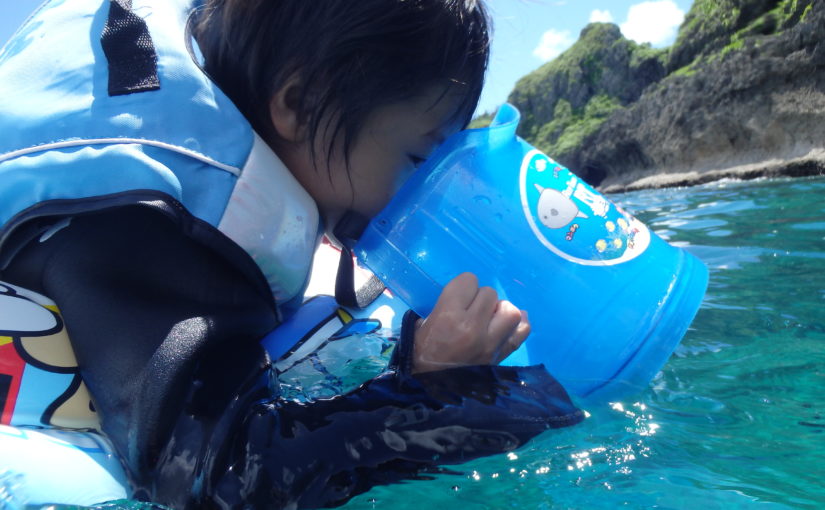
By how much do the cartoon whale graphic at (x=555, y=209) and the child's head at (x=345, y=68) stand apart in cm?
28

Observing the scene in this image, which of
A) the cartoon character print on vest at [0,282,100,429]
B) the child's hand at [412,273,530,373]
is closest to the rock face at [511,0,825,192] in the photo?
the child's hand at [412,273,530,373]

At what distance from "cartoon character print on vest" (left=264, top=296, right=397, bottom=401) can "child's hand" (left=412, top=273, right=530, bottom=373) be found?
14.4 inches

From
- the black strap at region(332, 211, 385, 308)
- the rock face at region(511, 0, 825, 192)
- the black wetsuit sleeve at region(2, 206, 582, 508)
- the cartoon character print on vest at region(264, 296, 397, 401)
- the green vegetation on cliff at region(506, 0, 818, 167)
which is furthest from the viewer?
the green vegetation on cliff at region(506, 0, 818, 167)

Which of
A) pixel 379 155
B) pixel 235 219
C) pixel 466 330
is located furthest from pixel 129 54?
pixel 466 330

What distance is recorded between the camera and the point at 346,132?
4.52 feet

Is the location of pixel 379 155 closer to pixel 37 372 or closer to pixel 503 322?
pixel 503 322

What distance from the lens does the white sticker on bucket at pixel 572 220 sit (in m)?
1.43

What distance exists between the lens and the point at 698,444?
119 centimetres

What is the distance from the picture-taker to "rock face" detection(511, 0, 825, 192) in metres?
12.0

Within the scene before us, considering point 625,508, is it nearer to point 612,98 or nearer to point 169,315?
point 169,315

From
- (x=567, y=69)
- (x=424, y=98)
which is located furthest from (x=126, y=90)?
(x=567, y=69)

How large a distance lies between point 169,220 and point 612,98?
3402 centimetres

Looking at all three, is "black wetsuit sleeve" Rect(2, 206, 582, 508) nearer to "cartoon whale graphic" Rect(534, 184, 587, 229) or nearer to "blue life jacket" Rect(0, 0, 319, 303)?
"blue life jacket" Rect(0, 0, 319, 303)

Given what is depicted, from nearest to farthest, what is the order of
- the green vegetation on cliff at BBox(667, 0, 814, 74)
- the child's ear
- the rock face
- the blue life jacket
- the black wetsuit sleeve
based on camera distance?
the black wetsuit sleeve
the blue life jacket
the child's ear
the rock face
the green vegetation on cliff at BBox(667, 0, 814, 74)
